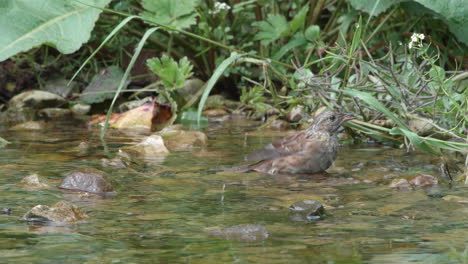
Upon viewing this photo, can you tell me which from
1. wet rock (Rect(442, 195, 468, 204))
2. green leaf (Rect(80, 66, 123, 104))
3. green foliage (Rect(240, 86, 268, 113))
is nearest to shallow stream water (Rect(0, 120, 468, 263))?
wet rock (Rect(442, 195, 468, 204))

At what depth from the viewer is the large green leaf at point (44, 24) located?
591 cm

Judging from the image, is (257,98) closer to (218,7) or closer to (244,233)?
(218,7)

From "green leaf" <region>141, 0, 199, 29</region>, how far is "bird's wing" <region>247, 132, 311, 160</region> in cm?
209

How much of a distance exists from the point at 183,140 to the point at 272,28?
1.59 meters

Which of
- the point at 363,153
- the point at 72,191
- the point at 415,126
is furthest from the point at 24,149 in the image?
the point at 415,126

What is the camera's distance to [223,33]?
7156 millimetres

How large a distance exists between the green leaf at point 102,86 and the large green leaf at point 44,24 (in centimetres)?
158

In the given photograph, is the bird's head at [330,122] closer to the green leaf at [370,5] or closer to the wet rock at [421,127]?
the wet rock at [421,127]

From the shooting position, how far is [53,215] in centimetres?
313

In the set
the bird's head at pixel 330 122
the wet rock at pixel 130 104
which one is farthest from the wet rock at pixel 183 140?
the wet rock at pixel 130 104

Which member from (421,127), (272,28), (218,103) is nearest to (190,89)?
(218,103)

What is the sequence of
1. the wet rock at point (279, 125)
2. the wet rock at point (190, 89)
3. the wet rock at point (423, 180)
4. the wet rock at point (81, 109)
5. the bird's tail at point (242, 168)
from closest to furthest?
the wet rock at point (423, 180) < the bird's tail at point (242, 168) < the wet rock at point (279, 125) < the wet rock at point (190, 89) < the wet rock at point (81, 109)

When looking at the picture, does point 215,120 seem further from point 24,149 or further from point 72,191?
point 72,191

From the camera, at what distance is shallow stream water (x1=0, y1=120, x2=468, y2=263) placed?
2.64m
